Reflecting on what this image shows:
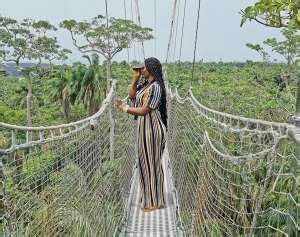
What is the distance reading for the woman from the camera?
9.05ft

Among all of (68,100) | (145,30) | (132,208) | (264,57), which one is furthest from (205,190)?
(264,57)

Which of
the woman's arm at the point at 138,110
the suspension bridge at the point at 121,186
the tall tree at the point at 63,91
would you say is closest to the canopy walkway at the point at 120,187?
the suspension bridge at the point at 121,186

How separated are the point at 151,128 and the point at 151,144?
82 millimetres

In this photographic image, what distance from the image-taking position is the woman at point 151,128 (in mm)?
2758

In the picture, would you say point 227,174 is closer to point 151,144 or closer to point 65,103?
point 151,144

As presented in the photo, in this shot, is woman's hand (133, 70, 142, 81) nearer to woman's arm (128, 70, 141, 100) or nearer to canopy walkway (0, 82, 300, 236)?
woman's arm (128, 70, 141, 100)

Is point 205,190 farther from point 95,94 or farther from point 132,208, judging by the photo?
point 95,94

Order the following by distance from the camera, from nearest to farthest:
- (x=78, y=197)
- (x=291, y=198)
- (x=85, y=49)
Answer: (x=291, y=198) → (x=78, y=197) → (x=85, y=49)

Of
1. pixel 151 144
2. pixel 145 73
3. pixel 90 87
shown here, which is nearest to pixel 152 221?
pixel 151 144

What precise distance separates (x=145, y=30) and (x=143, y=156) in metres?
24.2

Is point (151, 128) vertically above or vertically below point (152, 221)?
above

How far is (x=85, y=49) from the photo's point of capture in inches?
944

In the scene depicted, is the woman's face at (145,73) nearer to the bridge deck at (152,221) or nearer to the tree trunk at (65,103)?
the bridge deck at (152,221)

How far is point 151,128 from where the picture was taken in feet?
9.30
